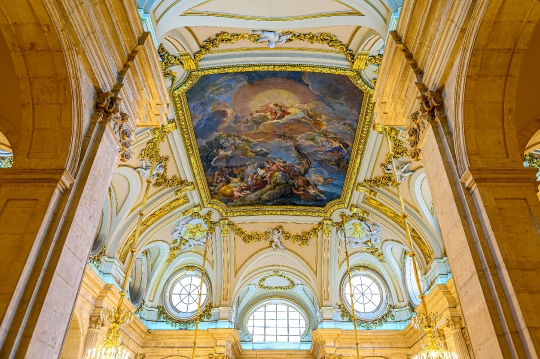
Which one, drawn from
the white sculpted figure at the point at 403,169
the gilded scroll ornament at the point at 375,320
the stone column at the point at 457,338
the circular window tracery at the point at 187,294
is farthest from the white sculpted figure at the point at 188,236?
the stone column at the point at 457,338

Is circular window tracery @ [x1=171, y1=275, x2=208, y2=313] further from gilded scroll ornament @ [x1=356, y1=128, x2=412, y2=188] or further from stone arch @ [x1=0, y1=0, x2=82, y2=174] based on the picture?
stone arch @ [x1=0, y1=0, x2=82, y2=174]

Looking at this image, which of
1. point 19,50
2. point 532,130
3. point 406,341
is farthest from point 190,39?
point 406,341

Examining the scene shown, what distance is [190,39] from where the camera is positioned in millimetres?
8836

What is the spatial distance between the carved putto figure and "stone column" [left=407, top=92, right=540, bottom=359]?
370 inches

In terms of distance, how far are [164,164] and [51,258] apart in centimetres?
766

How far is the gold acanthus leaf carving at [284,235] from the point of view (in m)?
15.2

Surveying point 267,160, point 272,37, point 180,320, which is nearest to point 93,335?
point 180,320


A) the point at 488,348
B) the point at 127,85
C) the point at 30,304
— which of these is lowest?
the point at 488,348

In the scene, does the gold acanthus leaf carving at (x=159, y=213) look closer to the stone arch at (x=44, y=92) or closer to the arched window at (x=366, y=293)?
the arched window at (x=366, y=293)

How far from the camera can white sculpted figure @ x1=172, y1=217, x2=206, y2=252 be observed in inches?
574

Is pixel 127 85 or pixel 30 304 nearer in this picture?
pixel 30 304

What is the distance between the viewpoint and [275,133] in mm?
11516

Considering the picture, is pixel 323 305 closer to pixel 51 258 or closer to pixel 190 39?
pixel 190 39

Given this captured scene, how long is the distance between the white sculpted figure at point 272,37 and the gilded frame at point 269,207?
76 centimetres
